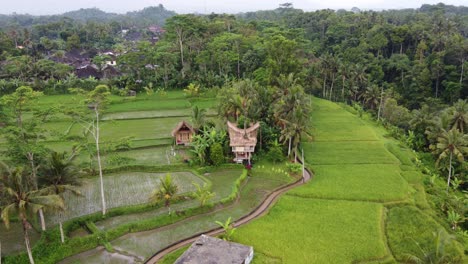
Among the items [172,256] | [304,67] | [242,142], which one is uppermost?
[304,67]

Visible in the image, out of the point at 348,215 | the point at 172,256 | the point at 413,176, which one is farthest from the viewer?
the point at 413,176

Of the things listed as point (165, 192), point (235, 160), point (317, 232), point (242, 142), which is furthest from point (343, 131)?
point (165, 192)

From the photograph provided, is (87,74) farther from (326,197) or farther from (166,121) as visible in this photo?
(326,197)

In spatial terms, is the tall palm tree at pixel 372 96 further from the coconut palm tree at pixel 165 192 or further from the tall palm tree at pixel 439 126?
the coconut palm tree at pixel 165 192

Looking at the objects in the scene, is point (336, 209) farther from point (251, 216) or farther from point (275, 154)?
point (275, 154)

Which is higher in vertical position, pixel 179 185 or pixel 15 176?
pixel 15 176

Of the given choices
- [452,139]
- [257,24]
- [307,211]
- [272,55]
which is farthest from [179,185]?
[257,24]

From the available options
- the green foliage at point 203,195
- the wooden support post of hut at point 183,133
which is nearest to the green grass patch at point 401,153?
the wooden support post of hut at point 183,133
